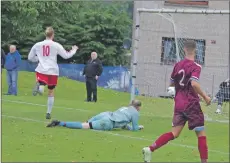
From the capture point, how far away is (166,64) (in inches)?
909

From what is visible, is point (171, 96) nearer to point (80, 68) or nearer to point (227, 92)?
point (227, 92)

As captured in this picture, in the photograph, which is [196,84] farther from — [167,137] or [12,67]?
[12,67]

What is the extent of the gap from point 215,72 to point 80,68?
2726 cm

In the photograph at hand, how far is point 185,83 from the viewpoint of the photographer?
1122cm

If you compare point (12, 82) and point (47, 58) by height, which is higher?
point (47, 58)

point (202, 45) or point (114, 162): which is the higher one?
point (202, 45)

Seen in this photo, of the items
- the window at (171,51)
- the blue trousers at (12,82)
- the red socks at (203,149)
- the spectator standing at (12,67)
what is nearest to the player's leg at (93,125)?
the red socks at (203,149)

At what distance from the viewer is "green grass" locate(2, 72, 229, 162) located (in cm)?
1333

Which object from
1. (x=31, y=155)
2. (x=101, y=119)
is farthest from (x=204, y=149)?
(x=101, y=119)

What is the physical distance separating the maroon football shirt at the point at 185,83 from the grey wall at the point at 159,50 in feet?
34.8

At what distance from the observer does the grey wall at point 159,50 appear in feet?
73.9

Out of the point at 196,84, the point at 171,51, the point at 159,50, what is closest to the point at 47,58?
the point at 196,84

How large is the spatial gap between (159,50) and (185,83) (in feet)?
39.1

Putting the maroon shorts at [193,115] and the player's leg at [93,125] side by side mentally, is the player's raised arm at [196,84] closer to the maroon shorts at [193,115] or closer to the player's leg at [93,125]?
the maroon shorts at [193,115]
